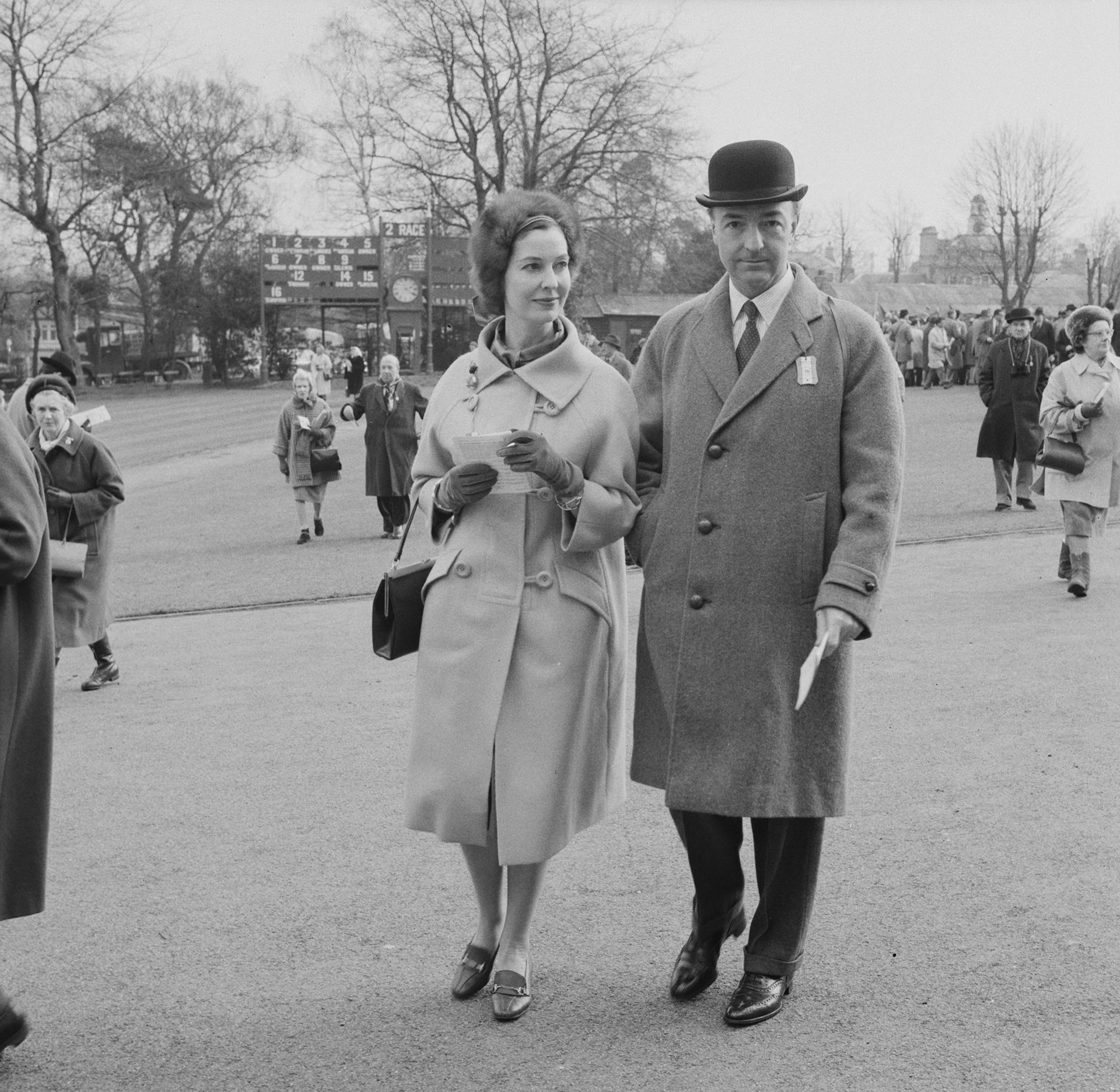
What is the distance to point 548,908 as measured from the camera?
4.31 m

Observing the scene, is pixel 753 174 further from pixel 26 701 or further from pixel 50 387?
pixel 50 387

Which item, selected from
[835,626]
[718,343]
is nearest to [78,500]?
[718,343]

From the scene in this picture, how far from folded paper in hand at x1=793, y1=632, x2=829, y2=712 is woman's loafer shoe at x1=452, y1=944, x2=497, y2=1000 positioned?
43.8 inches

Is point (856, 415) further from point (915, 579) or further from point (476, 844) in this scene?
point (915, 579)

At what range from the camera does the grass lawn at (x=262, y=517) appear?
36.6 feet

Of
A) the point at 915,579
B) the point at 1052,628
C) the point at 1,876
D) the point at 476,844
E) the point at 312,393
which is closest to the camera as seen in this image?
the point at 1,876

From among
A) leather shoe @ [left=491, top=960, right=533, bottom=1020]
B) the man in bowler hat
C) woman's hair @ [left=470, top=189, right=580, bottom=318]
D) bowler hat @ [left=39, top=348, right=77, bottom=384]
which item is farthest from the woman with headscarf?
the man in bowler hat

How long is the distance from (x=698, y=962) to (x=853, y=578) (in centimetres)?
108

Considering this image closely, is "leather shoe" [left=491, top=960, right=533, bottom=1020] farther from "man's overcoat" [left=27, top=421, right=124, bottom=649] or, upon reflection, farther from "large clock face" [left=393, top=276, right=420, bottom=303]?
"large clock face" [left=393, top=276, right=420, bottom=303]

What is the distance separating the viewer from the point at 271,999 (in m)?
3.73

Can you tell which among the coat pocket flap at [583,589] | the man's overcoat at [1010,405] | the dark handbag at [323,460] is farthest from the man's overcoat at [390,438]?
the coat pocket flap at [583,589]

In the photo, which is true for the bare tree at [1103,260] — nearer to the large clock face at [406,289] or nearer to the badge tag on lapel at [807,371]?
the large clock face at [406,289]

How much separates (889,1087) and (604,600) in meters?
1.29

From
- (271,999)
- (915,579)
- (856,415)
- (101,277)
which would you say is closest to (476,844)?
(271,999)
